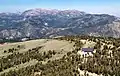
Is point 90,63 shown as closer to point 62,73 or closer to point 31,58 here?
point 62,73

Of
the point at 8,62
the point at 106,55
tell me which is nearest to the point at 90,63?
the point at 106,55

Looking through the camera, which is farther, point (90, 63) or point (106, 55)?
point (106, 55)

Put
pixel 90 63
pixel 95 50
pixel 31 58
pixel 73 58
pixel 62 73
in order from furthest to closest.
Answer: pixel 31 58, pixel 95 50, pixel 73 58, pixel 90 63, pixel 62 73

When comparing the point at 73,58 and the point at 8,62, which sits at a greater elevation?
the point at 73,58

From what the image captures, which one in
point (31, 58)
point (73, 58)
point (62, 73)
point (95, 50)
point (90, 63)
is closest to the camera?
point (62, 73)

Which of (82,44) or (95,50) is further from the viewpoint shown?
(82,44)

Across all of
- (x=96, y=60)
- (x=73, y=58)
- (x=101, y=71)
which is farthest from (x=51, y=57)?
(x=101, y=71)

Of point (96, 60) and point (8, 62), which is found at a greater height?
point (96, 60)

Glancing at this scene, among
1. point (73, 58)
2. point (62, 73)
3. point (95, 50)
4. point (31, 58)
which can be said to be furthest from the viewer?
point (31, 58)

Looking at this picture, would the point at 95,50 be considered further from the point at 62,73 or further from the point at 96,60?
the point at 62,73
